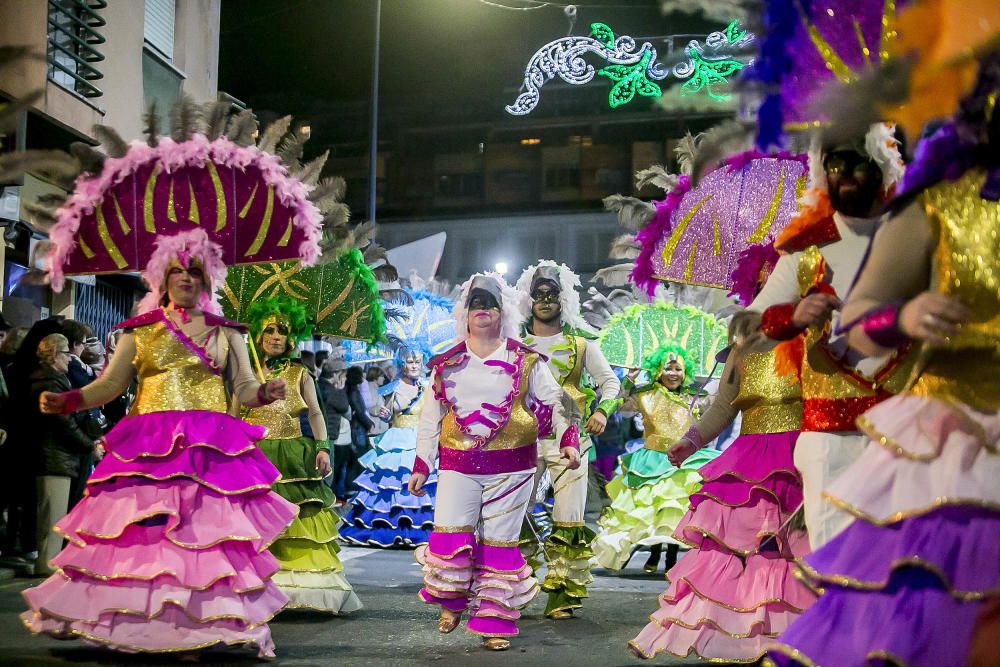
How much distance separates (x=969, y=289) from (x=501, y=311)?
14.8 feet

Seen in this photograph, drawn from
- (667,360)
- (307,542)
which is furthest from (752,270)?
(667,360)

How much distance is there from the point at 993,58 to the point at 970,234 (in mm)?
452

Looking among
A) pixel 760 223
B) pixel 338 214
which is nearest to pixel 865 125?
pixel 760 223

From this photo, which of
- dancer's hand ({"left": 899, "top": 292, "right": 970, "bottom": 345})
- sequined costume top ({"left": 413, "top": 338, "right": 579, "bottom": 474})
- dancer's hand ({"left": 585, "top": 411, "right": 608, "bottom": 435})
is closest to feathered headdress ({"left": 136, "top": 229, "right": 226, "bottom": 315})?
sequined costume top ({"left": 413, "top": 338, "right": 579, "bottom": 474})

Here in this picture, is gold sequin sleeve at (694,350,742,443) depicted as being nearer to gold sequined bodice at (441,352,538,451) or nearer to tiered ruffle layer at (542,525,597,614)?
gold sequined bodice at (441,352,538,451)

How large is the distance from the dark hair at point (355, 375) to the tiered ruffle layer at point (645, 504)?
215 inches

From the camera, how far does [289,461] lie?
8055 mm

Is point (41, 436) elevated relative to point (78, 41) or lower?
lower

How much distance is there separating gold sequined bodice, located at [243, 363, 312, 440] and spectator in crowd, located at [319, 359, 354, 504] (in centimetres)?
577

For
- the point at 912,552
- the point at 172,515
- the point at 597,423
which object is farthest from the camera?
the point at 597,423

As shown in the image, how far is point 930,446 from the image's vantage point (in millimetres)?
2869

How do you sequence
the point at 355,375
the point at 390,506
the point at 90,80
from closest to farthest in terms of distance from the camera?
1. the point at 390,506
2. the point at 90,80
3. the point at 355,375

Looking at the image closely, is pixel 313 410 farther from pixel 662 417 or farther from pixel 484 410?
pixel 662 417

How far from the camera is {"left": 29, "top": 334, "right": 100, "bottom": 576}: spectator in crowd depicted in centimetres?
885
